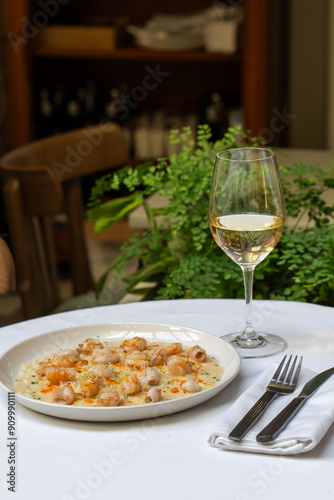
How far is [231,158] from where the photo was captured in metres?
0.81

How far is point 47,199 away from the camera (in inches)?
64.5

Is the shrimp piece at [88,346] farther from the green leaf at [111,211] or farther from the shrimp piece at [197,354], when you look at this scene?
the green leaf at [111,211]

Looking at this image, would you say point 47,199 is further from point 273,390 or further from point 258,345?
point 273,390

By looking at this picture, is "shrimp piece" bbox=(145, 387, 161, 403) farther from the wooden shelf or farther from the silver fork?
the wooden shelf

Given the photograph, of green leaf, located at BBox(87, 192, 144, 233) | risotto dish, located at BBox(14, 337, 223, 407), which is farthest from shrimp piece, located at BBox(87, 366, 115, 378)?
green leaf, located at BBox(87, 192, 144, 233)

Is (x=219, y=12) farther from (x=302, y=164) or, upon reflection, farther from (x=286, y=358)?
Result: (x=286, y=358)

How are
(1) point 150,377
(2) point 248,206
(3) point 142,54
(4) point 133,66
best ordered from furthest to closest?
(4) point 133,66
(3) point 142,54
(2) point 248,206
(1) point 150,377

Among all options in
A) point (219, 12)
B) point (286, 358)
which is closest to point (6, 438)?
point (286, 358)

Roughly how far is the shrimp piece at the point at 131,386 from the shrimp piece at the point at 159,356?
0.20 feet

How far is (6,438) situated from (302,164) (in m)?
0.75

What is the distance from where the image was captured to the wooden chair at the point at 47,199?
163cm

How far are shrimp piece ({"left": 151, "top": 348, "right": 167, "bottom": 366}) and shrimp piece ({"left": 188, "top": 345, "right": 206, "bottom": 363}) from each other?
0.03 m

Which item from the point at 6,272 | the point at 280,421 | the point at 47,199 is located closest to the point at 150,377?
the point at 280,421

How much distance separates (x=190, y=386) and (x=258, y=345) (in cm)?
18
